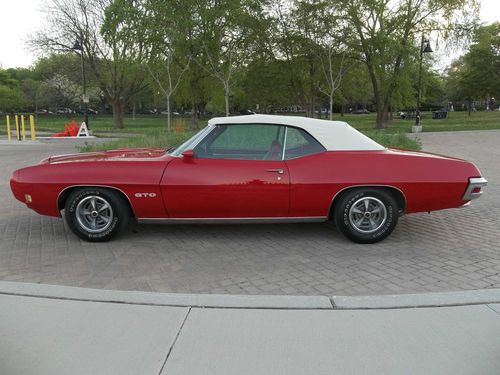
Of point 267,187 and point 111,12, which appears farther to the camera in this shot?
point 111,12

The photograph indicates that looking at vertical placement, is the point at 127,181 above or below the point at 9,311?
above

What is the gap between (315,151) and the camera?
491cm

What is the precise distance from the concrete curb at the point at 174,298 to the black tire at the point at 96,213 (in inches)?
51.0

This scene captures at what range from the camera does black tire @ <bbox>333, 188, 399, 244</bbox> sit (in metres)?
4.83

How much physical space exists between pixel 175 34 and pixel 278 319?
2724 cm

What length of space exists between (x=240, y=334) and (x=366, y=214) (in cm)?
248

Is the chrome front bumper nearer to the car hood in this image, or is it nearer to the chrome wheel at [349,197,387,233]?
the chrome wheel at [349,197,387,233]

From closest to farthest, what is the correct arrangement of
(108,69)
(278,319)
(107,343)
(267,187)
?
(107,343)
(278,319)
(267,187)
(108,69)

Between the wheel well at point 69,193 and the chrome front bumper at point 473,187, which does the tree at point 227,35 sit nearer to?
the wheel well at point 69,193

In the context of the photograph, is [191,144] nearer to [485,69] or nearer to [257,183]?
[257,183]

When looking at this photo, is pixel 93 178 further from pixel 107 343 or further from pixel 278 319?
pixel 278 319

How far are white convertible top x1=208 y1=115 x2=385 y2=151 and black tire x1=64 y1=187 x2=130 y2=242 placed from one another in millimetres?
1400

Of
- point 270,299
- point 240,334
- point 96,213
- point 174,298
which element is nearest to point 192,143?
point 96,213

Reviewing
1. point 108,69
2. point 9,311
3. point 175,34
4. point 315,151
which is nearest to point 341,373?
point 9,311
